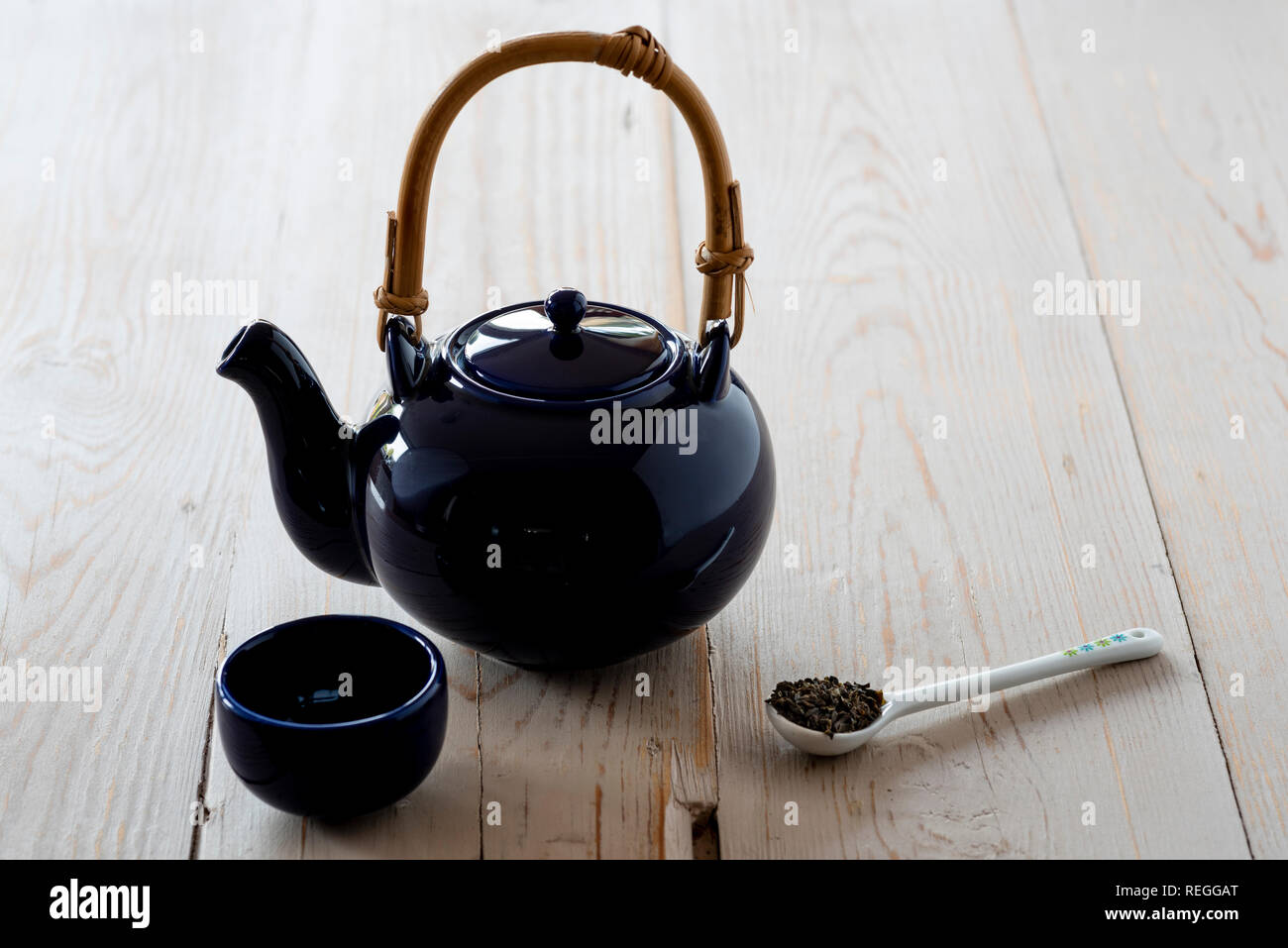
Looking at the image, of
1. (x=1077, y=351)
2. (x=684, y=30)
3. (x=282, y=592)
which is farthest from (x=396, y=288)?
(x=684, y=30)

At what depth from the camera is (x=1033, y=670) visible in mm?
1016

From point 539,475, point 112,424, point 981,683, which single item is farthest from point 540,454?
point 112,424

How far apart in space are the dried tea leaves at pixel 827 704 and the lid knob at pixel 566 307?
300 mm

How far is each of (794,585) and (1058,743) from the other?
0.25 metres

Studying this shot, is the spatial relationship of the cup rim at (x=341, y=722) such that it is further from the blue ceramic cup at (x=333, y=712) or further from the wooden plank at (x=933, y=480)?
the wooden plank at (x=933, y=480)

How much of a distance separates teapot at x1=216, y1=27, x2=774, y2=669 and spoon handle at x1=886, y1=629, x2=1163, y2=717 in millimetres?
158

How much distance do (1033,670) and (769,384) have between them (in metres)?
0.48

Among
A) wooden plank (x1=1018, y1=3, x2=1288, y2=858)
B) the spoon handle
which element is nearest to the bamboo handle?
the spoon handle

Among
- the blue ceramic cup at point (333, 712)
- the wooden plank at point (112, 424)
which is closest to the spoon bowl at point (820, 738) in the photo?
the blue ceramic cup at point (333, 712)

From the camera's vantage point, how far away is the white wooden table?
928mm

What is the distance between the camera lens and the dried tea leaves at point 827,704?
3.12 ft

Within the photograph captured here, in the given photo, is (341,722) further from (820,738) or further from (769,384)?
(769,384)

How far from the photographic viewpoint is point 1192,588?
44.6 inches
